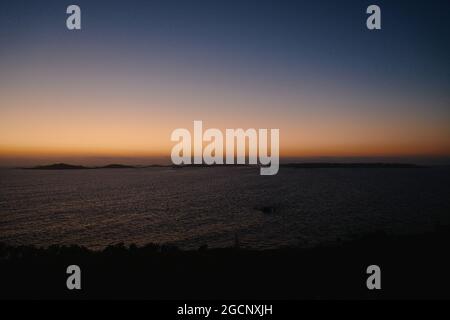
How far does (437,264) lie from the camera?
14.2 m

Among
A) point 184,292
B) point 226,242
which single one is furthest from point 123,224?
point 184,292

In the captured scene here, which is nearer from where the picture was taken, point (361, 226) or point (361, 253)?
point (361, 253)

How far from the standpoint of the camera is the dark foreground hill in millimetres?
11633

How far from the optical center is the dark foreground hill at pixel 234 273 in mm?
11633

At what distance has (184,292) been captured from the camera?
11680mm

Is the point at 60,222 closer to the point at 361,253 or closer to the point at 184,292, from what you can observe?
the point at 184,292

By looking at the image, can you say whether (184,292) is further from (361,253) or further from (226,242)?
(226,242)

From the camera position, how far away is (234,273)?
43.4ft

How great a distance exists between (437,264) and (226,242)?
46.4 feet
